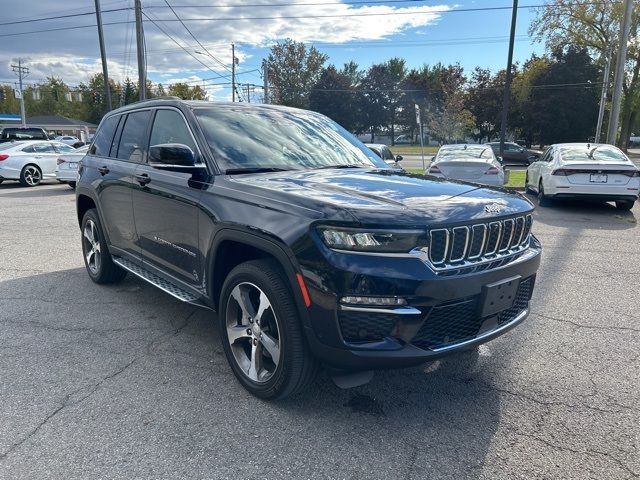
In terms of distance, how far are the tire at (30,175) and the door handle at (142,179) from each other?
15264 millimetres

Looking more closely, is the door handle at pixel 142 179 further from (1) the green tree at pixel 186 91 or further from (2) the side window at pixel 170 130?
(1) the green tree at pixel 186 91

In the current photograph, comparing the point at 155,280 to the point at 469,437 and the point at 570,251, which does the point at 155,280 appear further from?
the point at 570,251

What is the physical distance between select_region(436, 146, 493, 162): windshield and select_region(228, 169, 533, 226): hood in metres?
8.55

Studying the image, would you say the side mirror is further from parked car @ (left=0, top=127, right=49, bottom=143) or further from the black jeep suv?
parked car @ (left=0, top=127, right=49, bottom=143)

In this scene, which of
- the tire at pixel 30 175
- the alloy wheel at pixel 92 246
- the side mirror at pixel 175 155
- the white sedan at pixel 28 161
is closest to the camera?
the side mirror at pixel 175 155

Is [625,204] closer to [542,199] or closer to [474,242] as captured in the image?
[542,199]

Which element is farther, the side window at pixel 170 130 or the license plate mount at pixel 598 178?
the license plate mount at pixel 598 178

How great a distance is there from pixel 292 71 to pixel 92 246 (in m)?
76.5

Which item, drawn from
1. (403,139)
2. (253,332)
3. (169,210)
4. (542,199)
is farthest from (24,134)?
(403,139)

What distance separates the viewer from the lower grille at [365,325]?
2.50 m

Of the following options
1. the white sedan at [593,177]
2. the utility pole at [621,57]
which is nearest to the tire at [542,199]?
the white sedan at [593,177]

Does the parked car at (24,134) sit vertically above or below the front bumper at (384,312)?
above

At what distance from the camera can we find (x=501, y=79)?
5703 centimetres

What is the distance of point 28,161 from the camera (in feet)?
55.4
